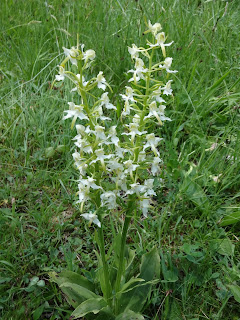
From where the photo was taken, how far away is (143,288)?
1558 millimetres

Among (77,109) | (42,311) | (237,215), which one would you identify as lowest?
(42,311)

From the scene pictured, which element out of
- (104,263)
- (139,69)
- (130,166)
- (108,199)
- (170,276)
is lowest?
(170,276)

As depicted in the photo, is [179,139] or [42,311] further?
[179,139]

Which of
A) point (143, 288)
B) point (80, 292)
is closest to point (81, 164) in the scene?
point (80, 292)

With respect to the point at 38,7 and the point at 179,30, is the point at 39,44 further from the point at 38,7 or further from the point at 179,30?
the point at 179,30

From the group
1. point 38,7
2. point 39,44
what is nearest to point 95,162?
point 39,44

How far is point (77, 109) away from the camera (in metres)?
1.18

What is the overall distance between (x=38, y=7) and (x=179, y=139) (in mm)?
2063

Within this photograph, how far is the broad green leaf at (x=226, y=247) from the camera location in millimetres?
1729

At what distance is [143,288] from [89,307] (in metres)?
0.28

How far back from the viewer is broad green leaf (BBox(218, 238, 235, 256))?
1.73 meters

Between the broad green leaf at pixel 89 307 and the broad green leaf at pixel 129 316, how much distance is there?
0.08 metres

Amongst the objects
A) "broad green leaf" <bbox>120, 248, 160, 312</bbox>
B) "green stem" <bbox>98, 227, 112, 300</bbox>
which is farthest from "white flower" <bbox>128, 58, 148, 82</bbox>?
"broad green leaf" <bbox>120, 248, 160, 312</bbox>

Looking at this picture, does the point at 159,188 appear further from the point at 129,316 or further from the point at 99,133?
the point at 99,133
